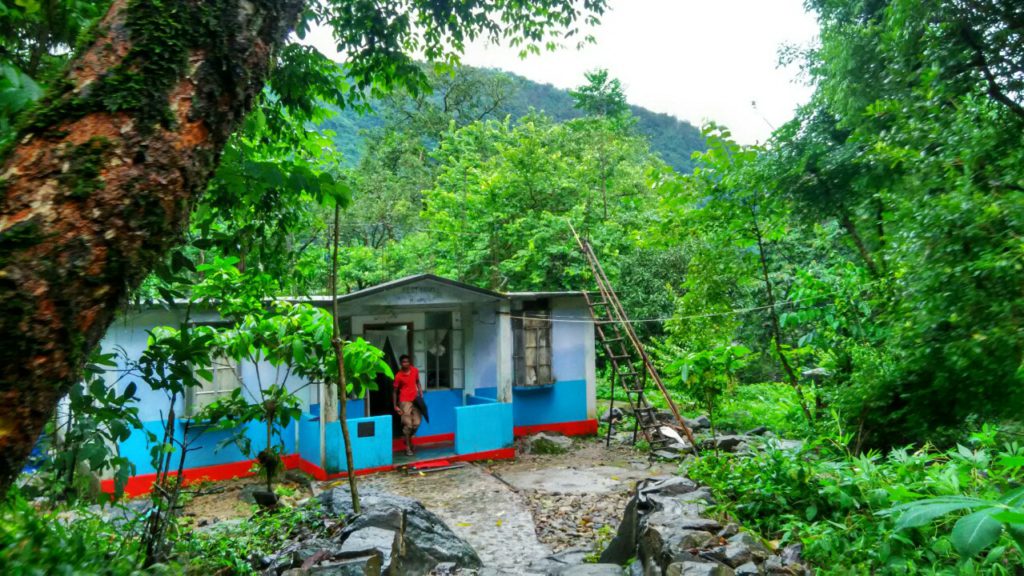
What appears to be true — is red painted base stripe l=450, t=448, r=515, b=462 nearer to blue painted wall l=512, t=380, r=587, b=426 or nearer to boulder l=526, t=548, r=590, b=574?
blue painted wall l=512, t=380, r=587, b=426

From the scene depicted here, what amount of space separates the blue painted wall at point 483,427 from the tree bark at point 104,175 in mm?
8957

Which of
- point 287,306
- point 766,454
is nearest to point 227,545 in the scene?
point 287,306

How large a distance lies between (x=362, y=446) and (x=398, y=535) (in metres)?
4.47

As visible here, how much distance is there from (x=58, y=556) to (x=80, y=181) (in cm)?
112

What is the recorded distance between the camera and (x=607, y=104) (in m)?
29.8

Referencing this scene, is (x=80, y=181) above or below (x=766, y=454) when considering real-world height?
above

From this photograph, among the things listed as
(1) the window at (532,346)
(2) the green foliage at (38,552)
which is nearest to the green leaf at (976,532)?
(2) the green foliage at (38,552)

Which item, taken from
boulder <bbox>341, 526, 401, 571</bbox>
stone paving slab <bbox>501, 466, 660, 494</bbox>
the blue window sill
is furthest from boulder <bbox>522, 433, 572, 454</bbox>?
boulder <bbox>341, 526, 401, 571</bbox>

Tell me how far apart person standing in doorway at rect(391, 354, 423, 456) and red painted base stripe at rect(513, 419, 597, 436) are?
8.18ft

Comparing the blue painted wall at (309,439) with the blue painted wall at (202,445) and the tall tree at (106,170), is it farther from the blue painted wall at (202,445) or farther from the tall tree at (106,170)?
the tall tree at (106,170)

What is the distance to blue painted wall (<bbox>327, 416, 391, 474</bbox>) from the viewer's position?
9.12m

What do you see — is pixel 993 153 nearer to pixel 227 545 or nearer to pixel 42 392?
pixel 42 392

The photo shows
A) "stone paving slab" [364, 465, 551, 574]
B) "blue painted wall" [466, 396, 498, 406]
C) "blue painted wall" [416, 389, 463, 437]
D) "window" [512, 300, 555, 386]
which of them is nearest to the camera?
"stone paving slab" [364, 465, 551, 574]

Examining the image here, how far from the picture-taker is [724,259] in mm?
9820
